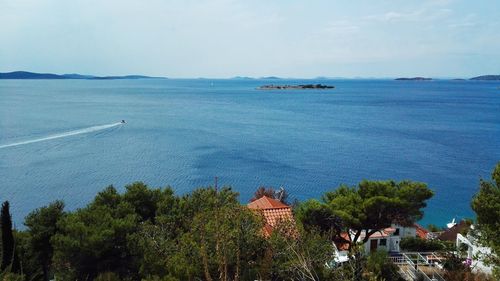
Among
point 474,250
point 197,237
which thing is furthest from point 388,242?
point 197,237

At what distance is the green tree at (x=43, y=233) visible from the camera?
15.0 m

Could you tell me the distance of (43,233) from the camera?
49.4 ft

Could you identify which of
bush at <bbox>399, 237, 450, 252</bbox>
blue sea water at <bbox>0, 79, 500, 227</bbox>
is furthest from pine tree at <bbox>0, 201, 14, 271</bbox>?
blue sea water at <bbox>0, 79, 500, 227</bbox>

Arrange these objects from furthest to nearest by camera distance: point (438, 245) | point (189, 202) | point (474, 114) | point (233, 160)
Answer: point (474, 114)
point (233, 160)
point (438, 245)
point (189, 202)

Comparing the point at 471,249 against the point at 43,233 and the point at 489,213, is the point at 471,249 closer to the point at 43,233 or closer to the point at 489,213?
→ the point at 489,213

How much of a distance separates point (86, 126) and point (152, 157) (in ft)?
73.2

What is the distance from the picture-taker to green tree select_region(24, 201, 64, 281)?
15008mm

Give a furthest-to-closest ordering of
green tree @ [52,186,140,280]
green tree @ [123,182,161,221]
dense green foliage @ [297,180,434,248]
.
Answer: green tree @ [123,182,161,221] < dense green foliage @ [297,180,434,248] < green tree @ [52,186,140,280]

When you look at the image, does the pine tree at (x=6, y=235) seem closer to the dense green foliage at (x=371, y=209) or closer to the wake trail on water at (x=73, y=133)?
the dense green foliage at (x=371, y=209)

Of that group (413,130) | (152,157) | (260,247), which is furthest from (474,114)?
(260,247)

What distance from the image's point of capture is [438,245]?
20.5 metres

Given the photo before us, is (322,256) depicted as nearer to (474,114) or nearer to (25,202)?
(25,202)

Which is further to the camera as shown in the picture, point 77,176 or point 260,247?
point 77,176

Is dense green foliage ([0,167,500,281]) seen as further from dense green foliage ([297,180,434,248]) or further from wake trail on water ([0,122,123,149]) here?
wake trail on water ([0,122,123,149])
